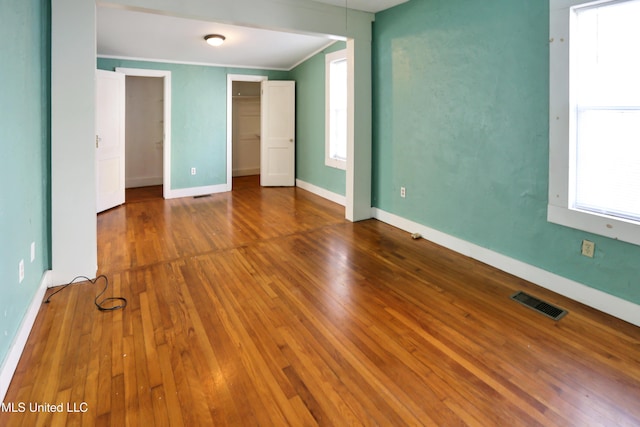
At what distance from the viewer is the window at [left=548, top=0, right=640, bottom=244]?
7.38ft

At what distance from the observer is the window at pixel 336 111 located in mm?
5457

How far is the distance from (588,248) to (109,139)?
5.86 m

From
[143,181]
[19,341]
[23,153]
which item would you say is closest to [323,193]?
[143,181]

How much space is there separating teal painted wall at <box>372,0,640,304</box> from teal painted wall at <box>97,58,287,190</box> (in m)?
3.38

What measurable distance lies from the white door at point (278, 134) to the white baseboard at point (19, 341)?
4.79 metres

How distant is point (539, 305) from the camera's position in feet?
8.24

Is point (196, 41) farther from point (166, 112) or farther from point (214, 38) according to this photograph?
point (166, 112)

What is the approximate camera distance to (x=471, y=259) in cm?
337

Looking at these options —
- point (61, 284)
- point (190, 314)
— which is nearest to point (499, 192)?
point (190, 314)

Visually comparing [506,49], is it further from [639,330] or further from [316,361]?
[316,361]

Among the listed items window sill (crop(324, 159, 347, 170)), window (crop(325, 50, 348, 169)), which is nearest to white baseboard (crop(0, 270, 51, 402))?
window sill (crop(324, 159, 347, 170))

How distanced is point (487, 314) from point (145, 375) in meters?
2.08

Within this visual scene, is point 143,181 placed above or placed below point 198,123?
below

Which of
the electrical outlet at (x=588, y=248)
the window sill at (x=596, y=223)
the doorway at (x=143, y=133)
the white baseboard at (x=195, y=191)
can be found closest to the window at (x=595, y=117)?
the window sill at (x=596, y=223)
